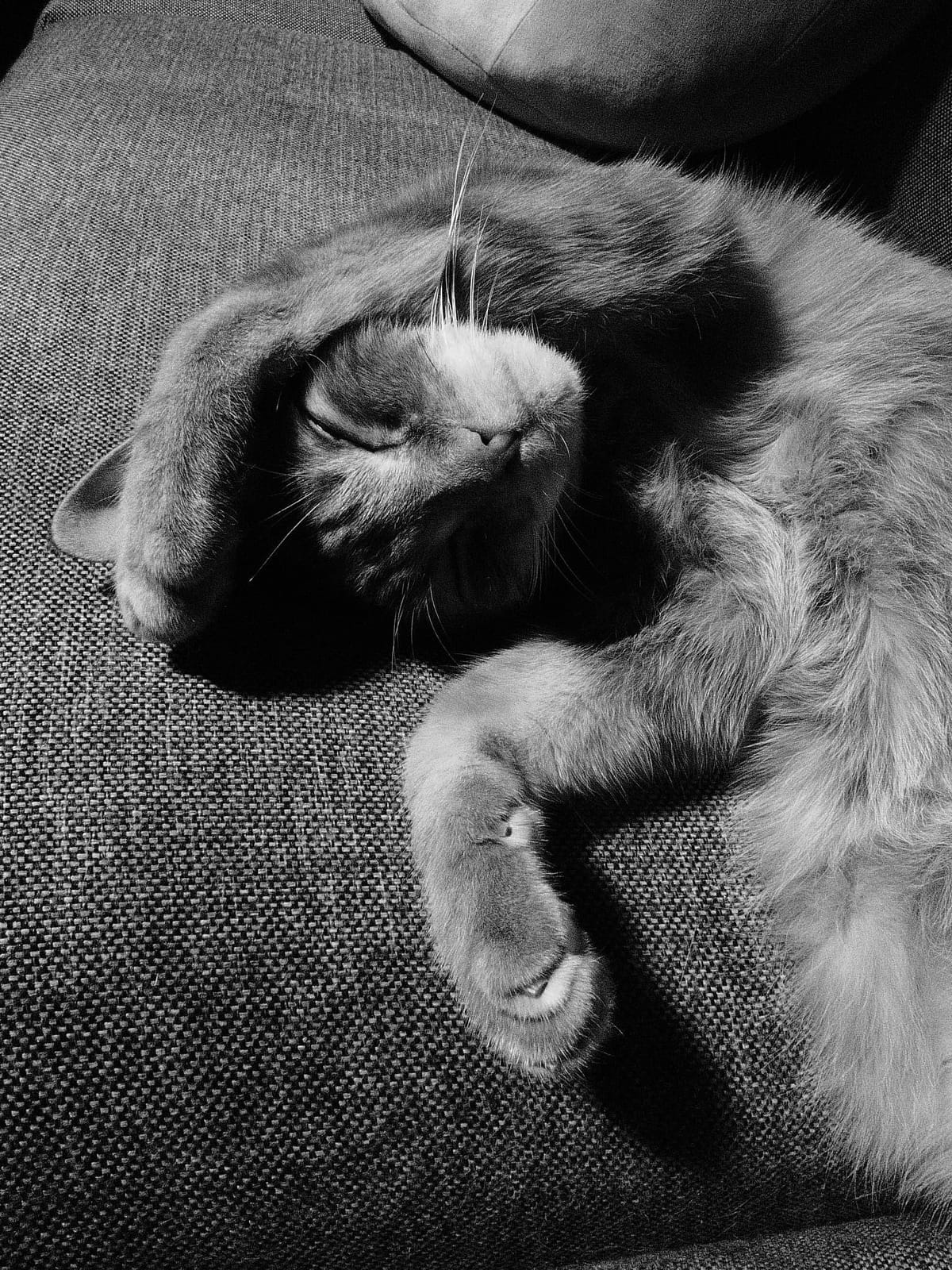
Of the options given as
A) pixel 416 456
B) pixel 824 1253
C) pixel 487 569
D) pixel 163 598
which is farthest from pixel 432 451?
pixel 824 1253

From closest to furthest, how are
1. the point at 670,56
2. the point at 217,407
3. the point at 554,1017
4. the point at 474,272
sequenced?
1. the point at 554,1017
2. the point at 217,407
3. the point at 474,272
4. the point at 670,56

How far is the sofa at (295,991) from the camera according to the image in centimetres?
72

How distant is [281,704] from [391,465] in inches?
10.4

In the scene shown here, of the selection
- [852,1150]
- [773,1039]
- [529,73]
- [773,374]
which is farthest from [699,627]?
[529,73]

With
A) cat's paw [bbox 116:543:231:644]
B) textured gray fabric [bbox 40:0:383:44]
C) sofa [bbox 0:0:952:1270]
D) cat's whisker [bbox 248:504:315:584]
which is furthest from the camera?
textured gray fabric [bbox 40:0:383:44]

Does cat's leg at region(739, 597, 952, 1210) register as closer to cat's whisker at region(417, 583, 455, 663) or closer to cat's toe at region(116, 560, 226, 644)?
cat's whisker at region(417, 583, 455, 663)

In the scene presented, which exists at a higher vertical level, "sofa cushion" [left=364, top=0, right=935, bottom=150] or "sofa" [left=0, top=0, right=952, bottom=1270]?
"sofa cushion" [left=364, top=0, right=935, bottom=150]

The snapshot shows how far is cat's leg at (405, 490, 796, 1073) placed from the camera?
2.77 ft

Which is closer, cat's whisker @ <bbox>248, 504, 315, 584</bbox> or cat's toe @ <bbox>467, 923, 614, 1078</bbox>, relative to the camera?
cat's toe @ <bbox>467, 923, 614, 1078</bbox>

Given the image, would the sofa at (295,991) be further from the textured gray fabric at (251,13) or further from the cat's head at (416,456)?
the textured gray fabric at (251,13)

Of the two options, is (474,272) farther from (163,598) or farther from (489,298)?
(163,598)

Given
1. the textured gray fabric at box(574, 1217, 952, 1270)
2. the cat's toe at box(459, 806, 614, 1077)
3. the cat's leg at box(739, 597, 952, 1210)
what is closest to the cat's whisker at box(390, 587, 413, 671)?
the cat's toe at box(459, 806, 614, 1077)

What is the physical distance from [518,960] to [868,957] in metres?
0.37

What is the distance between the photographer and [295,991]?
0.77 metres
